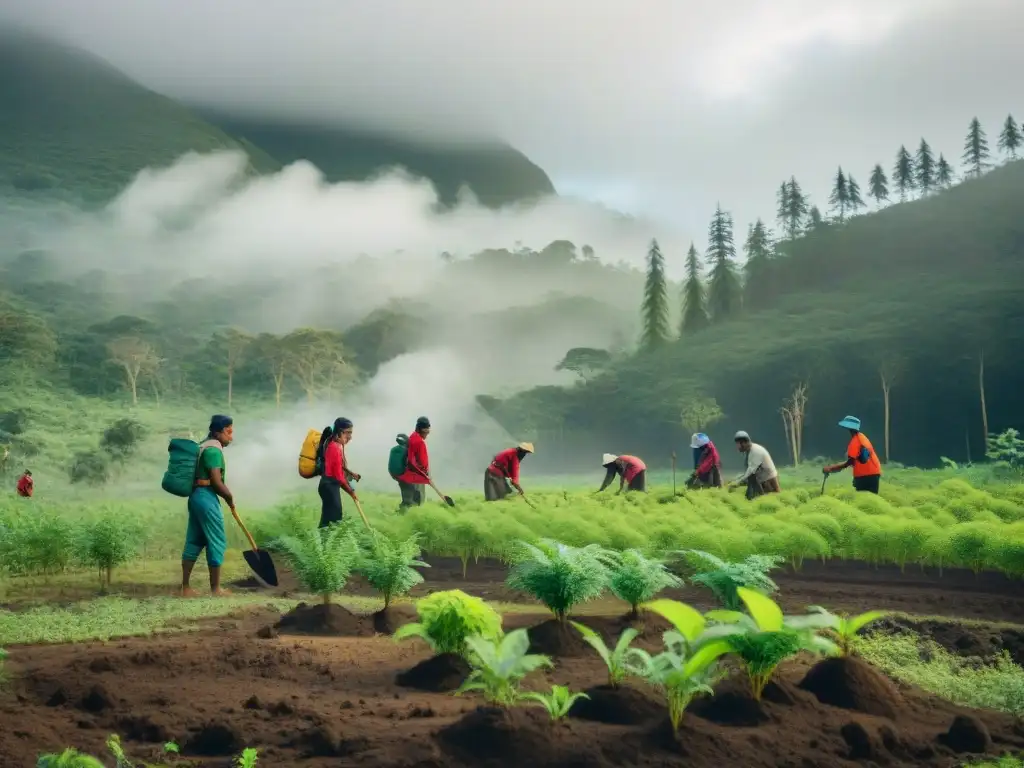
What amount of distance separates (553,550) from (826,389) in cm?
5094

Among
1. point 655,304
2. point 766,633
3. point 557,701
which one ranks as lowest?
point 557,701

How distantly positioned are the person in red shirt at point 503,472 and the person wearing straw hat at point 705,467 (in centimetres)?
302

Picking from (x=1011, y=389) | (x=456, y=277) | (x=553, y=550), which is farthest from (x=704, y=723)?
(x=456, y=277)

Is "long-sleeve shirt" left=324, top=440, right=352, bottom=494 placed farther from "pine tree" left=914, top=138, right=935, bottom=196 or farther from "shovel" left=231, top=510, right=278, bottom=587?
"pine tree" left=914, top=138, right=935, bottom=196

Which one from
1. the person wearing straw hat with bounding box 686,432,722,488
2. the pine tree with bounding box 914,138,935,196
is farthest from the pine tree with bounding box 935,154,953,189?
the person wearing straw hat with bounding box 686,432,722,488

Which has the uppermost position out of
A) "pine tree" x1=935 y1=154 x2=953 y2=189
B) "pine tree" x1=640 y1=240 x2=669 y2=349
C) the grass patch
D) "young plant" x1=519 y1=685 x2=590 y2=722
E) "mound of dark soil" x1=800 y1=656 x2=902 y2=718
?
"pine tree" x1=935 y1=154 x2=953 y2=189

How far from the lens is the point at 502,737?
446 centimetres

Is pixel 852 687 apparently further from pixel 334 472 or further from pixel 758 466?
pixel 758 466

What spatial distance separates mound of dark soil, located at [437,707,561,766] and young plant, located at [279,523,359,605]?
3888mm

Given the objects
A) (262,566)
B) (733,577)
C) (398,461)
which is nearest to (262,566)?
(262,566)

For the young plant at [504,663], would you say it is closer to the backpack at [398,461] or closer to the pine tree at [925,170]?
the backpack at [398,461]

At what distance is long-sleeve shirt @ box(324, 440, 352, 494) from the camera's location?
38.2ft

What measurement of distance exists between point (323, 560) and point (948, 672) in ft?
16.7

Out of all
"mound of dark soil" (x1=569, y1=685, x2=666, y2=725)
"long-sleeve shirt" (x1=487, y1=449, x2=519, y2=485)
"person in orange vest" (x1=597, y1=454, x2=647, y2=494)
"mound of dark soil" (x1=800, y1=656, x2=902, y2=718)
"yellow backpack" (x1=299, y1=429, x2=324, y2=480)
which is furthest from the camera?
"person in orange vest" (x1=597, y1=454, x2=647, y2=494)
